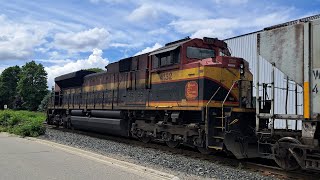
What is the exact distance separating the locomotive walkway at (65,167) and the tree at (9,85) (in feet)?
263

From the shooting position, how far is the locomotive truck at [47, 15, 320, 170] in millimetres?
7680

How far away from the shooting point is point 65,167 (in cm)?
803

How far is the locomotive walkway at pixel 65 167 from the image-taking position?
709 centimetres

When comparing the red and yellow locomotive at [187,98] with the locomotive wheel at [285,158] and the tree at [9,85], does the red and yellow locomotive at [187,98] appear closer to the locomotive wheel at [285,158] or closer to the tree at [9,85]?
the locomotive wheel at [285,158]

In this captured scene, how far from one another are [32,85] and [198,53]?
73.6 metres

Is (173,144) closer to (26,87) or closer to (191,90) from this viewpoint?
(191,90)

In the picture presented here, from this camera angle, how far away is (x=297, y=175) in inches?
304

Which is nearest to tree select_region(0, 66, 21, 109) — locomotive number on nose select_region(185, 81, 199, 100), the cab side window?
the cab side window

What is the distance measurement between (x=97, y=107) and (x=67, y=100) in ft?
17.2

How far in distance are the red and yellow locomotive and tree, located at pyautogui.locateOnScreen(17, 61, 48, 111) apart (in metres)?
66.0

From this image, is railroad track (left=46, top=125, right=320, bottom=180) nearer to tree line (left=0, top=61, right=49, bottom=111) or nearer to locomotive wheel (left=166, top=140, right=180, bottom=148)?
locomotive wheel (left=166, top=140, right=180, bottom=148)

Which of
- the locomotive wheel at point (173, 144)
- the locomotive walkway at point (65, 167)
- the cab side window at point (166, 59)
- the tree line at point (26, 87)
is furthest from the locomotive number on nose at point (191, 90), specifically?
the tree line at point (26, 87)

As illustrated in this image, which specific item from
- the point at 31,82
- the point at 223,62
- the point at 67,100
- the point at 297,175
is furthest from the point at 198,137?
the point at 31,82

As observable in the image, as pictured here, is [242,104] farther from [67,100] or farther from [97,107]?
[67,100]
